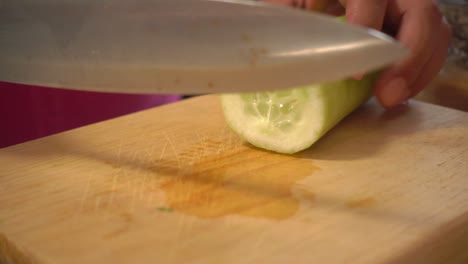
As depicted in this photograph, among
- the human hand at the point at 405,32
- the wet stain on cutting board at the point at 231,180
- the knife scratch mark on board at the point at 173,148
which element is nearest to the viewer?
the wet stain on cutting board at the point at 231,180

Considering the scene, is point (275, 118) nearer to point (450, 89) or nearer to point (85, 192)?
point (85, 192)

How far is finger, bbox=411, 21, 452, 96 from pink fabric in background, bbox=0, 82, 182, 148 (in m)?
0.89

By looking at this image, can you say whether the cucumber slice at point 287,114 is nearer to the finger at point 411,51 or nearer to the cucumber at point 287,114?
the cucumber at point 287,114

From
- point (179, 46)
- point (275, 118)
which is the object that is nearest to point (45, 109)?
point (275, 118)

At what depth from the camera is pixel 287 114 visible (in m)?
1.11

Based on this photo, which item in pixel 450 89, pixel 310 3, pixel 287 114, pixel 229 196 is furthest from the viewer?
pixel 450 89

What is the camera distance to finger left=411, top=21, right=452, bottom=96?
1302 mm

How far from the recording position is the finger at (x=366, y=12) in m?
1.15

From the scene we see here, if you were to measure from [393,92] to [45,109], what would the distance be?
37.7 inches

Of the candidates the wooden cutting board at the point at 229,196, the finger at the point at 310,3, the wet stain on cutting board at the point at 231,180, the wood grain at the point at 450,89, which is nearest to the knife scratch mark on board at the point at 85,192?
the wooden cutting board at the point at 229,196

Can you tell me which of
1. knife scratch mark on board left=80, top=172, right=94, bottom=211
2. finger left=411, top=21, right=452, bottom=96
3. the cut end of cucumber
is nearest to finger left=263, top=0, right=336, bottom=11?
finger left=411, top=21, right=452, bottom=96

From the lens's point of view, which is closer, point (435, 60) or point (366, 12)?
point (366, 12)

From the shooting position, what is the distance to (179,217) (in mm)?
861

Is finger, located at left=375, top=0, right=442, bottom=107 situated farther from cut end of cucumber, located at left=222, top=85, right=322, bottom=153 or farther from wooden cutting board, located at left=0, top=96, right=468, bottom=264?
cut end of cucumber, located at left=222, top=85, right=322, bottom=153
